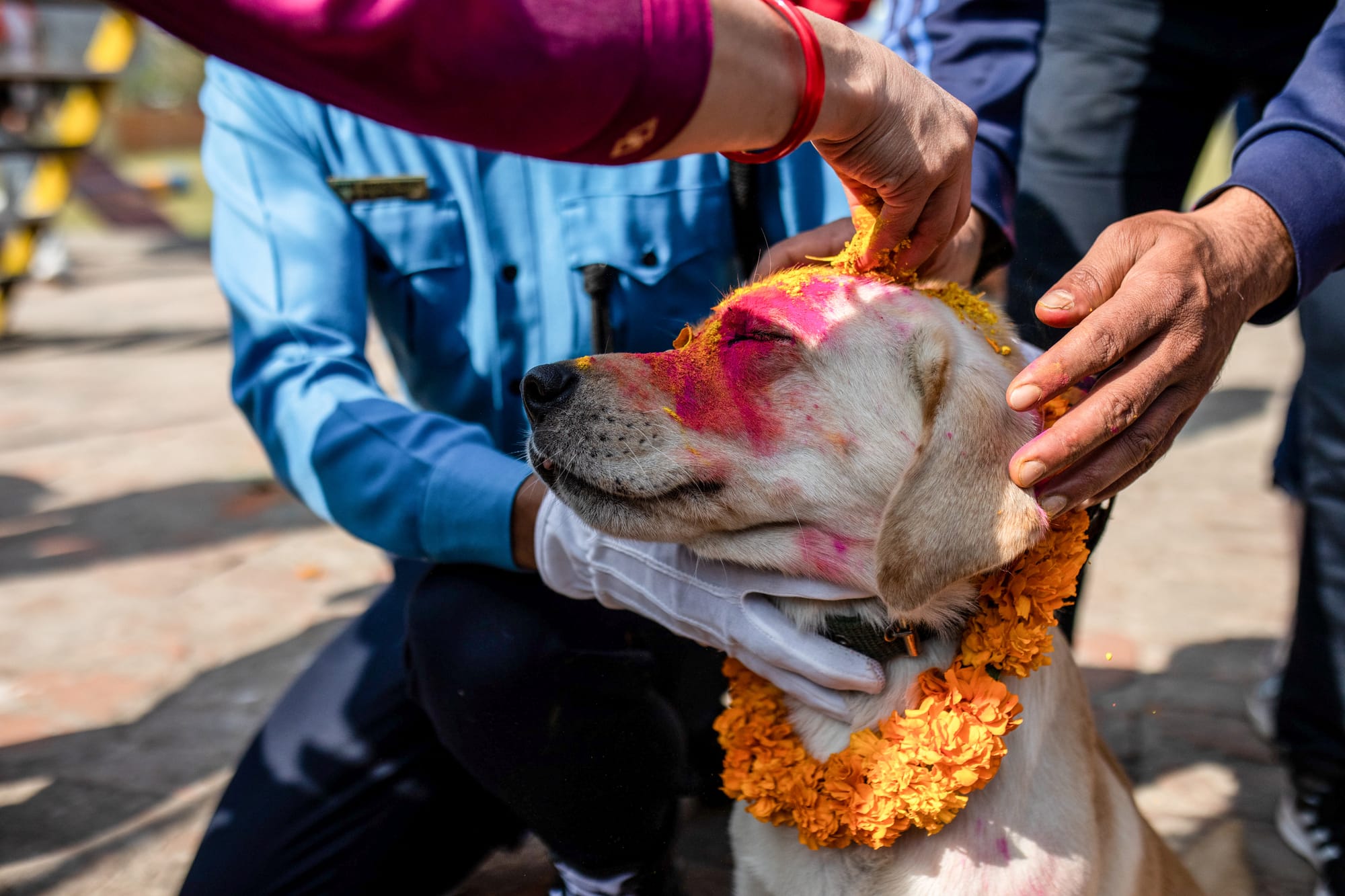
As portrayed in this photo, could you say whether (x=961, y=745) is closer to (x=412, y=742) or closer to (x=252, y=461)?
(x=412, y=742)

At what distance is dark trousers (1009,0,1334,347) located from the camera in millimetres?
2584

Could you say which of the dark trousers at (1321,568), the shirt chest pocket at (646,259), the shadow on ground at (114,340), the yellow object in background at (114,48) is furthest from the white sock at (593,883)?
the yellow object in background at (114,48)

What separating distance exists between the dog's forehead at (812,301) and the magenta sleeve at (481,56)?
0.59 metres

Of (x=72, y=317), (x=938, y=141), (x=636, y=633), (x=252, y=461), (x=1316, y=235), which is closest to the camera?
(x=938, y=141)

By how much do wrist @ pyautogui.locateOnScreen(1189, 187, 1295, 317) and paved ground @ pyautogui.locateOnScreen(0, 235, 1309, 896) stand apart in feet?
5.19

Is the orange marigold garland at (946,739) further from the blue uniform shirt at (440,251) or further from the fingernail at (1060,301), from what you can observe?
the blue uniform shirt at (440,251)

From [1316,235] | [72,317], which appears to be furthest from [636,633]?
[72,317]

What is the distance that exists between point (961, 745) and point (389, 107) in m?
1.29

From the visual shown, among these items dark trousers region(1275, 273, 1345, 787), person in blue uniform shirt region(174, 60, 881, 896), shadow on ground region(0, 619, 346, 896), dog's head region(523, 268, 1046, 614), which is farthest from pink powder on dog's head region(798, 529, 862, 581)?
shadow on ground region(0, 619, 346, 896)

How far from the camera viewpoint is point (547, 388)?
1.72 meters

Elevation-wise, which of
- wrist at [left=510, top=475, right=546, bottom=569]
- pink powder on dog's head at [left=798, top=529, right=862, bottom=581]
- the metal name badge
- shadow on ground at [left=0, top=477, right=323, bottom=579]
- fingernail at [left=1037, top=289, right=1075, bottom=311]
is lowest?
shadow on ground at [left=0, top=477, right=323, bottom=579]

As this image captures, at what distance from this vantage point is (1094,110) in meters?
2.74

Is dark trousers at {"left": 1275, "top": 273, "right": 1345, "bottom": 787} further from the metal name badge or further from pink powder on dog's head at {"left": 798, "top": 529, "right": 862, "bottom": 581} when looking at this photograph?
the metal name badge

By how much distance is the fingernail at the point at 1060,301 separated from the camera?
5.15 feet
